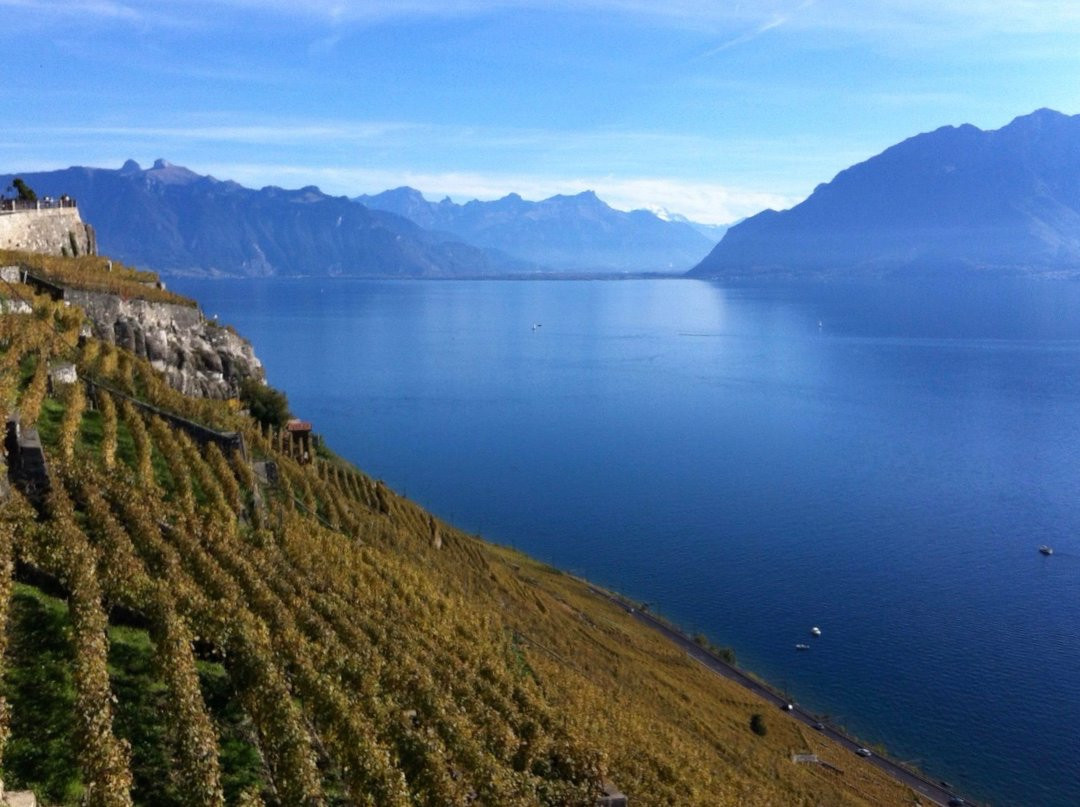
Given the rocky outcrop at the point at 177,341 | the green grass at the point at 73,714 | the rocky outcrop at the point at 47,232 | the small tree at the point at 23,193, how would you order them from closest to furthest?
the green grass at the point at 73,714 < the rocky outcrop at the point at 177,341 < the rocky outcrop at the point at 47,232 < the small tree at the point at 23,193

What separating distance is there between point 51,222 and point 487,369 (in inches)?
3002

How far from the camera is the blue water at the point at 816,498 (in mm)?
41156

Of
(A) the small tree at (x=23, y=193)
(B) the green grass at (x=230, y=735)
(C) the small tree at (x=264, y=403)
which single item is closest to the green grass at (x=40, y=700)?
(B) the green grass at (x=230, y=735)

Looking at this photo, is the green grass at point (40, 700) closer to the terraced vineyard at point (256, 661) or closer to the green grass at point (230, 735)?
the terraced vineyard at point (256, 661)

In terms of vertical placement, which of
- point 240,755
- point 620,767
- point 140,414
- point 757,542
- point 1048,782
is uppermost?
point 140,414

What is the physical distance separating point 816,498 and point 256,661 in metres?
57.5

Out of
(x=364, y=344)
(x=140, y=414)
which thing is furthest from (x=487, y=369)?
(x=140, y=414)

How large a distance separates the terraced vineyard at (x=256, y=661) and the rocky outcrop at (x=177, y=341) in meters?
9.33

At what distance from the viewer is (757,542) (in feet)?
187

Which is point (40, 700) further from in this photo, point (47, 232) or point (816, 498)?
point (816, 498)

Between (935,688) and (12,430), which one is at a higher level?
(12,430)

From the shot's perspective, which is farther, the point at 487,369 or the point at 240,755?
the point at 487,369

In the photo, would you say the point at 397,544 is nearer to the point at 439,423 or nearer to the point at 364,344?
the point at 439,423

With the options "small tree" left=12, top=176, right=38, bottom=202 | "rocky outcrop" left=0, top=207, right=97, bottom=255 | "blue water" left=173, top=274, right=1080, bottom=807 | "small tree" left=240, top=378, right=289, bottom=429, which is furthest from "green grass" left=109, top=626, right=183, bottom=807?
"small tree" left=12, top=176, right=38, bottom=202
